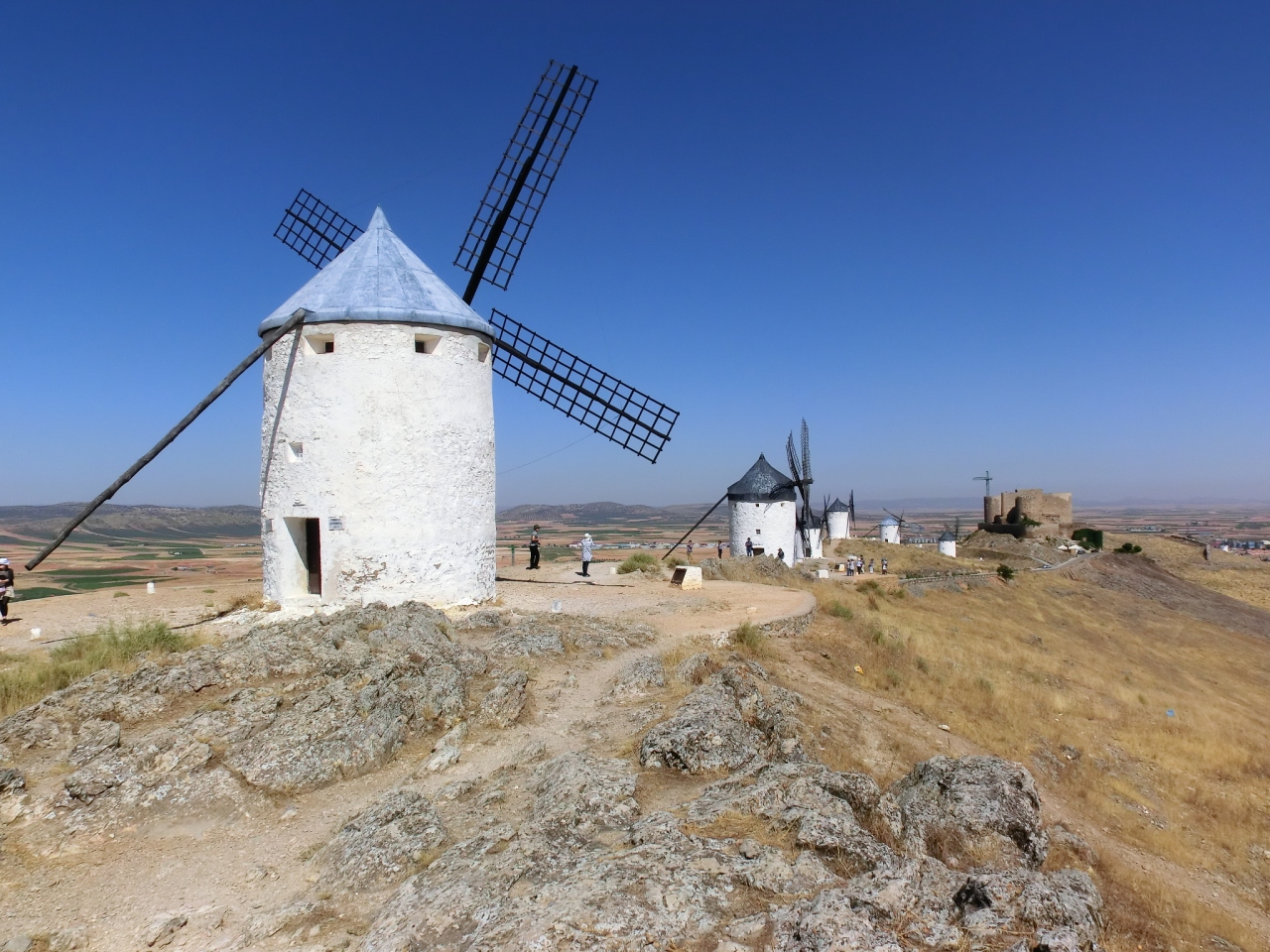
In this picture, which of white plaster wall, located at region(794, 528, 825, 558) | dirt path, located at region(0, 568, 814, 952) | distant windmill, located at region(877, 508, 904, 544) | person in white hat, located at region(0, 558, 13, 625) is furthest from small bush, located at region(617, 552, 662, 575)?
distant windmill, located at region(877, 508, 904, 544)

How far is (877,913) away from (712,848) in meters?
1.05

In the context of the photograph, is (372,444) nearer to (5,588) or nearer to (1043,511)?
(5,588)

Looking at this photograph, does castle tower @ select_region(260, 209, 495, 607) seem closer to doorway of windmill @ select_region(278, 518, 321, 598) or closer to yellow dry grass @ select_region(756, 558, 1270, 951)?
doorway of windmill @ select_region(278, 518, 321, 598)

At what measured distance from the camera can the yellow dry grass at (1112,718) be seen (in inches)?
311

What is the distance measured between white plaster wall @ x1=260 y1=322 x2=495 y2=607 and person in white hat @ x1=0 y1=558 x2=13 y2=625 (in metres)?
4.32

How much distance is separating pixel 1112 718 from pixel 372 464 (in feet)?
43.8

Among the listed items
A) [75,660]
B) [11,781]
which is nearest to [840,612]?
[75,660]

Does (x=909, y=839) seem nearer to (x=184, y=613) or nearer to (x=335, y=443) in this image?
(x=335, y=443)

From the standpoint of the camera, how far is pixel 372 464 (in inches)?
456

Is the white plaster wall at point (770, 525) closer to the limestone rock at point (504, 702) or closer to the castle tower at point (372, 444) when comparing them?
the castle tower at point (372, 444)

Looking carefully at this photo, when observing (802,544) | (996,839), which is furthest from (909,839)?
(802,544)

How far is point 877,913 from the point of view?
385 cm

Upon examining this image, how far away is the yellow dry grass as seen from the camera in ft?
26.0

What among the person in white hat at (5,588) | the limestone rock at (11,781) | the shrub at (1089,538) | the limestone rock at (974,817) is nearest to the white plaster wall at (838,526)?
the shrub at (1089,538)
